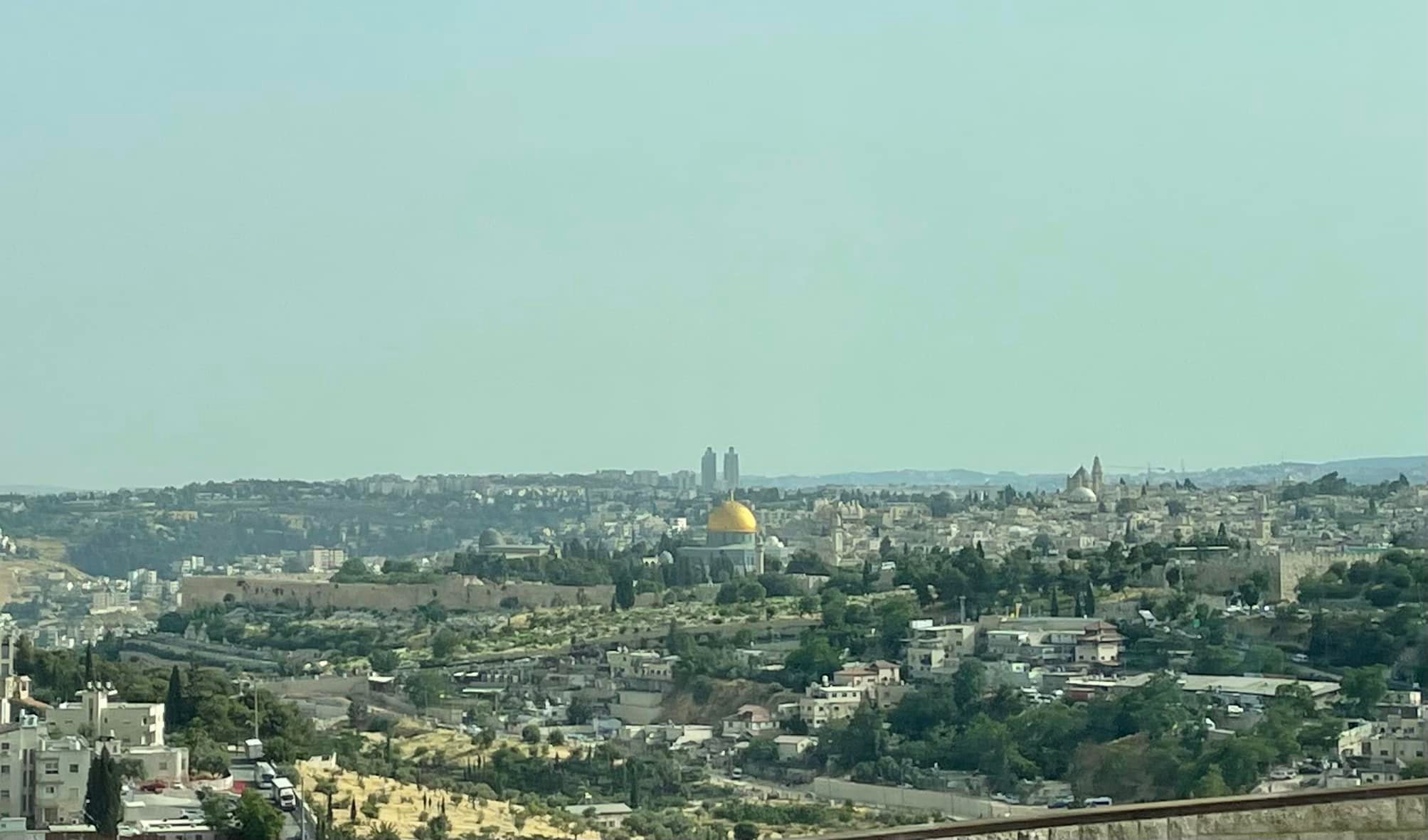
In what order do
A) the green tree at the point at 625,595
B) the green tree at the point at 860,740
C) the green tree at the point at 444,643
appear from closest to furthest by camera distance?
the green tree at the point at 860,740
the green tree at the point at 444,643
the green tree at the point at 625,595

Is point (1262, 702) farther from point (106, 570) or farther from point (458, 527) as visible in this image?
point (106, 570)

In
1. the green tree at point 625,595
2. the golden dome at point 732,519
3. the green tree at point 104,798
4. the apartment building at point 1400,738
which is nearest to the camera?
the green tree at point 104,798

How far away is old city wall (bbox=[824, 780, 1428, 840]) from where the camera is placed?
3.27 metres

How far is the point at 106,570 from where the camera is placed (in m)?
10.3

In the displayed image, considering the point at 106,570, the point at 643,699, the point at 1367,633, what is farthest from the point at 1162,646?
the point at 106,570

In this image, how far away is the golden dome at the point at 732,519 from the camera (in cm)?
1239

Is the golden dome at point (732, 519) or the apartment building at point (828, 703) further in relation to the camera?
the golden dome at point (732, 519)

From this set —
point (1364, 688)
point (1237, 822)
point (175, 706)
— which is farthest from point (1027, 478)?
point (1237, 822)

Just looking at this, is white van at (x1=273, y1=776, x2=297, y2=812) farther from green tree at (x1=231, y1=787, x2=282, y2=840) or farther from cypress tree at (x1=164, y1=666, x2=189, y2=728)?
cypress tree at (x1=164, y1=666, x2=189, y2=728)

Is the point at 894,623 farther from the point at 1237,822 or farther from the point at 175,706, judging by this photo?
the point at 1237,822

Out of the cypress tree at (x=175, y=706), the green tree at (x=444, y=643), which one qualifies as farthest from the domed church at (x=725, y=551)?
the cypress tree at (x=175, y=706)

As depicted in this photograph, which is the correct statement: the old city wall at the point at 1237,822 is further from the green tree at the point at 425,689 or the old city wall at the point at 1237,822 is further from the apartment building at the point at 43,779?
the green tree at the point at 425,689

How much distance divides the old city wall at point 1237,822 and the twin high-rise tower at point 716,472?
743 cm

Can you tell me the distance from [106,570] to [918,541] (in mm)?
5890
